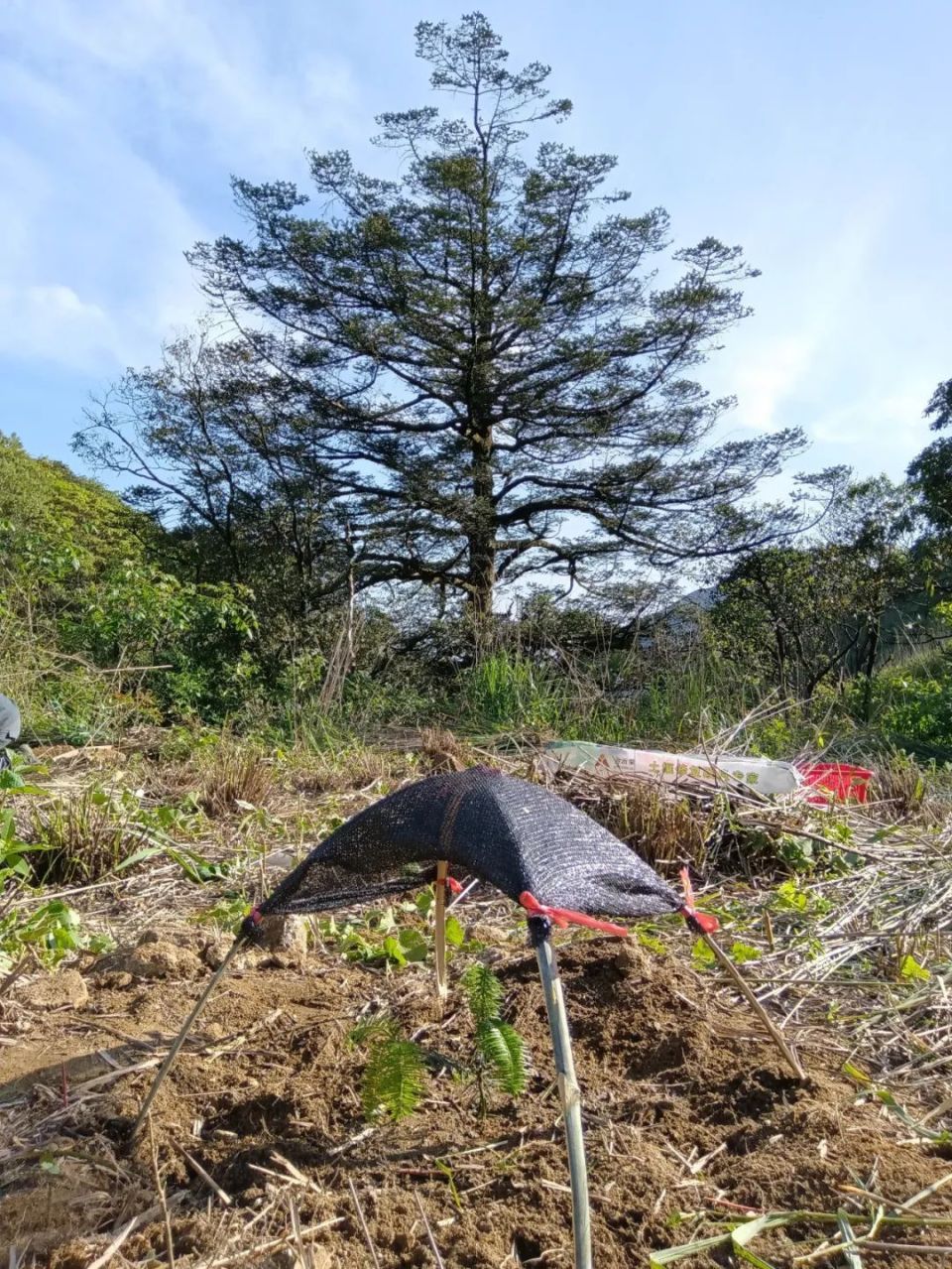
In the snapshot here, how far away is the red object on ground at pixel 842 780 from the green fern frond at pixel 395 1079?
11.1ft

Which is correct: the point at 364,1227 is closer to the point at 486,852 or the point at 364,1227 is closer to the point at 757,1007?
the point at 486,852

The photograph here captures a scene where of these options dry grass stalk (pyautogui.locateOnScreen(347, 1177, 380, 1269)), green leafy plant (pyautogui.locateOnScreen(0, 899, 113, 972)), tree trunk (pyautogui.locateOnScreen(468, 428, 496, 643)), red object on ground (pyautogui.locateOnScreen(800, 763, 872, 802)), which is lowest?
dry grass stalk (pyautogui.locateOnScreen(347, 1177, 380, 1269))

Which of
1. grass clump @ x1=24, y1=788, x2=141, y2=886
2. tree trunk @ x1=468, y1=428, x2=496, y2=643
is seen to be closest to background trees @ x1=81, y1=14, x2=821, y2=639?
tree trunk @ x1=468, y1=428, x2=496, y2=643

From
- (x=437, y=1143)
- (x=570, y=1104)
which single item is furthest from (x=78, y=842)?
(x=570, y=1104)

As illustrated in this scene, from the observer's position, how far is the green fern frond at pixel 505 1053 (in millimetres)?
1465

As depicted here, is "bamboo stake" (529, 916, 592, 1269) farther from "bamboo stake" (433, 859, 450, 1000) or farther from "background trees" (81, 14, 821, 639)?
"background trees" (81, 14, 821, 639)

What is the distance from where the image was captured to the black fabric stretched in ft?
4.46

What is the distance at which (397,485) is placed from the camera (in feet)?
44.9

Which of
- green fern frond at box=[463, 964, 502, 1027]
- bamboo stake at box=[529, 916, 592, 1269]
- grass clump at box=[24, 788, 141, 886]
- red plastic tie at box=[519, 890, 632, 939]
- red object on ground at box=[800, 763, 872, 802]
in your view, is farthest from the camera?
red object on ground at box=[800, 763, 872, 802]

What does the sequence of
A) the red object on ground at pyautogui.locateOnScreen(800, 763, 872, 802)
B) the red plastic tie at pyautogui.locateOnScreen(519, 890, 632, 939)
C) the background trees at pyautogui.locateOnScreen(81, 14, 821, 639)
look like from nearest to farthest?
the red plastic tie at pyautogui.locateOnScreen(519, 890, 632, 939) → the red object on ground at pyautogui.locateOnScreen(800, 763, 872, 802) → the background trees at pyautogui.locateOnScreen(81, 14, 821, 639)

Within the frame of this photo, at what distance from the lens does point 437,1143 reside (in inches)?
61.9

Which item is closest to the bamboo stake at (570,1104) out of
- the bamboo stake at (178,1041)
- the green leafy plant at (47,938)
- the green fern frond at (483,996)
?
the green fern frond at (483,996)

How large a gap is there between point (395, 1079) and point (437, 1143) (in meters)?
0.19

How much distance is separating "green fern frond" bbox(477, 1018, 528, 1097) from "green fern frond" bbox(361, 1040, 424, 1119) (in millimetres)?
115
